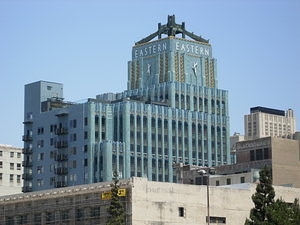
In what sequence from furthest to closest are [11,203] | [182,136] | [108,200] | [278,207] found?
[182,136] → [11,203] → [108,200] → [278,207]

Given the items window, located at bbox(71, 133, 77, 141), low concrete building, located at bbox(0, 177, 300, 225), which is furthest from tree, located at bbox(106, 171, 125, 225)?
window, located at bbox(71, 133, 77, 141)

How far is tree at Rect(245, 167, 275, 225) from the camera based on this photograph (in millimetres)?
112875

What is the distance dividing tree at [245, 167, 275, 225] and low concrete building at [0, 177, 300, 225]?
11.1 meters

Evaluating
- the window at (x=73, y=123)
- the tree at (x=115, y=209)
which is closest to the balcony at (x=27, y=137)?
the window at (x=73, y=123)

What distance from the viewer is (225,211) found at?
127m

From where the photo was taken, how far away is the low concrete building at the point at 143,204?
387ft

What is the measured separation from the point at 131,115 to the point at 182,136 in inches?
562

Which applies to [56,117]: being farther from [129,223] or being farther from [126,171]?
[129,223]

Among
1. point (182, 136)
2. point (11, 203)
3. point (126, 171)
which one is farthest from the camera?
point (182, 136)

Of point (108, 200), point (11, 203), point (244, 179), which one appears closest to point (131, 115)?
point (244, 179)

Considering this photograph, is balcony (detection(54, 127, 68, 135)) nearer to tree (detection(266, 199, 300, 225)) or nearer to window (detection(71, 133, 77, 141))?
window (detection(71, 133, 77, 141))

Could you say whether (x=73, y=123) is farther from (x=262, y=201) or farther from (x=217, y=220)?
(x=262, y=201)

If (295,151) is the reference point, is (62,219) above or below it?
below

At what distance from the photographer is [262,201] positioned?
115 metres
